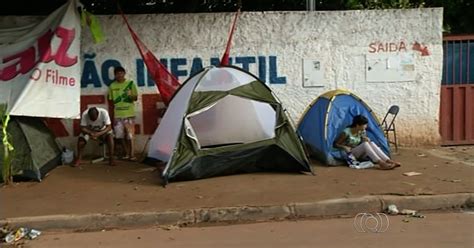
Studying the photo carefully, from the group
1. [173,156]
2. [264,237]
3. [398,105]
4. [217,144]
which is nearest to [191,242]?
[264,237]

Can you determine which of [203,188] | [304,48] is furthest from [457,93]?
[203,188]

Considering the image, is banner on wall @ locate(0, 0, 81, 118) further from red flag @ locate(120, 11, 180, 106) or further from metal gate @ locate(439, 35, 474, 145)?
metal gate @ locate(439, 35, 474, 145)

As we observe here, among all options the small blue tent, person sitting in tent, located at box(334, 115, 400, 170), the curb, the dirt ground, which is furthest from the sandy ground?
the small blue tent

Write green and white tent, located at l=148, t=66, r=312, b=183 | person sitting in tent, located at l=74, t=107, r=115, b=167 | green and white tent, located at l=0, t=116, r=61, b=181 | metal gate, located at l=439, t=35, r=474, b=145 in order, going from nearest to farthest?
green and white tent, located at l=148, t=66, r=312, b=183 < green and white tent, located at l=0, t=116, r=61, b=181 < person sitting in tent, located at l=74, t=107, r=115, b=167 < metal gate, located at l=439, t=35, r=474, b=145

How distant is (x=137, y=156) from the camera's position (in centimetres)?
1009

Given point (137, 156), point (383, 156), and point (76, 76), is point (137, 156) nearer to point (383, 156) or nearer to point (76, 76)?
point (76, 76)

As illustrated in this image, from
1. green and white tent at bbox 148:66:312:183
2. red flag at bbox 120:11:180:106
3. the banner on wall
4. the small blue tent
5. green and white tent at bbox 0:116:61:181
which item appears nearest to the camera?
green and white tent at bbox 148:66:312:183

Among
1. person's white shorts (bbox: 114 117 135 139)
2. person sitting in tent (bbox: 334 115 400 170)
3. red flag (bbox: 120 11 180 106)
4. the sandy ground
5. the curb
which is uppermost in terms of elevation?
red flag (bbox: 120 11 180 106)

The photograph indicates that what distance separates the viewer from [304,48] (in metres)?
10.5

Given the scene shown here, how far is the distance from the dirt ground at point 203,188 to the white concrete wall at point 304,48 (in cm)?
164

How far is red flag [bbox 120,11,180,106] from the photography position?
9969 mm

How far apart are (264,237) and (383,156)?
356 centimetres

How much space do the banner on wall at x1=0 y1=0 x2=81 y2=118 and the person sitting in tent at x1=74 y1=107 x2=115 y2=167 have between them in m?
0.34

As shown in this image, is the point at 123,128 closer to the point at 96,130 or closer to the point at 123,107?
the point at 123,107
